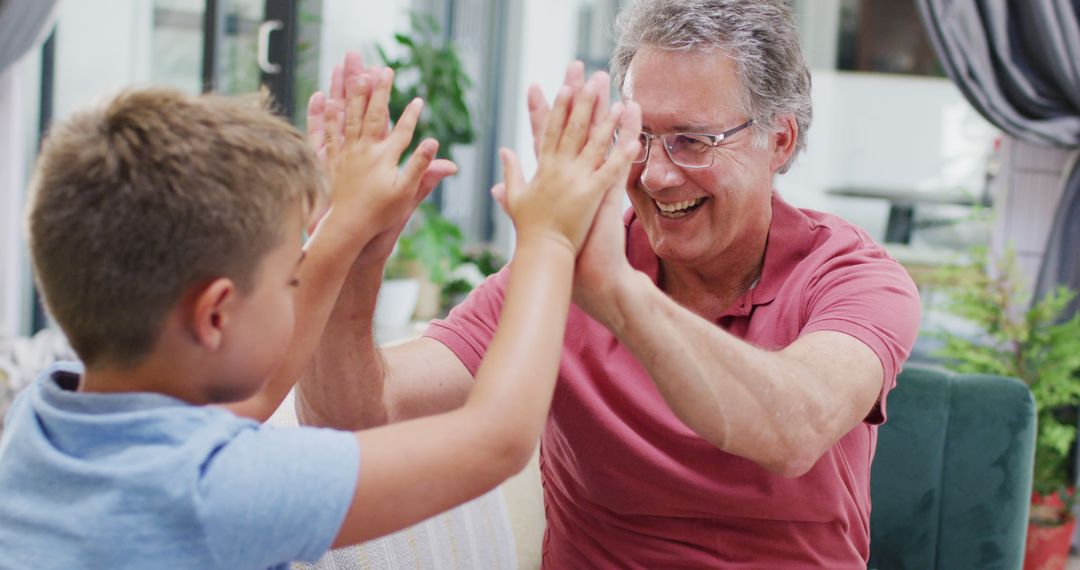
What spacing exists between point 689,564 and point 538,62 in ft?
17.3

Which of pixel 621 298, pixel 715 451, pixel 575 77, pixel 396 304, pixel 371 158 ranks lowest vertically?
pixel 396 304

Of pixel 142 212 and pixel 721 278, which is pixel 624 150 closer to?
pixel 142 212

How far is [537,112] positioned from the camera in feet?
3.54

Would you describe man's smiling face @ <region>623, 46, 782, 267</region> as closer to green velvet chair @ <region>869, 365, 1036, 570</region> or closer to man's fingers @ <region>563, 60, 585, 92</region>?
man's fingers @ <region>563, 60, 585, 92</region>

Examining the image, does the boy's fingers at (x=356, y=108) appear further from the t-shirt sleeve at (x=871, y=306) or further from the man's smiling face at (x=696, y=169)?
the t-shirt sleeve at (x=871, y=306)

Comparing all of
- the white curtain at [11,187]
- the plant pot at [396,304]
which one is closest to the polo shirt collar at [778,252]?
the plant pot at [396,304]

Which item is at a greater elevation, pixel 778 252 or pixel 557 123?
pixel 557 123

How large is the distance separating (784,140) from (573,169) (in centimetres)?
71

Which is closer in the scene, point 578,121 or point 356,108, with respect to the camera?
point 578,121

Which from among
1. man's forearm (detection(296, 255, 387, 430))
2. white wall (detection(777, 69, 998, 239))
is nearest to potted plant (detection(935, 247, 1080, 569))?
white wall (detection(777, 69, 998, 239))

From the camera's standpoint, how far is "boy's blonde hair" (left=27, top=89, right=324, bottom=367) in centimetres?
85

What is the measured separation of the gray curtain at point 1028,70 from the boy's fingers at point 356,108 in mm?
3297

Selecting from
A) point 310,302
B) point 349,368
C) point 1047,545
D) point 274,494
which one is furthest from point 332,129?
point 1047,545

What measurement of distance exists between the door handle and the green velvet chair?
2980 mm
